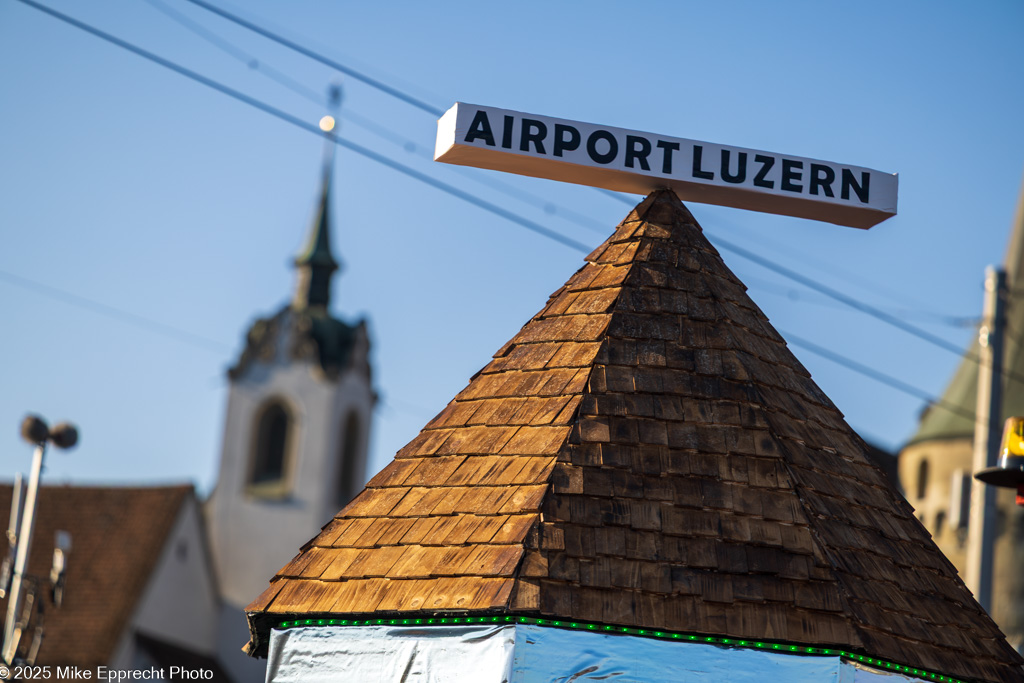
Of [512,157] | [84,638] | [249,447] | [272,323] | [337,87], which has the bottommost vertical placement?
[84,638]

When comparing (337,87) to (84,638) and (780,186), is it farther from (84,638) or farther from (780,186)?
(780,186)

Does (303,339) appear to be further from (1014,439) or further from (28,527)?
(1014,439)

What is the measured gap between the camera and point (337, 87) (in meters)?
57.0

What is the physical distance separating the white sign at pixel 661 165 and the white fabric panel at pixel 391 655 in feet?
10.0

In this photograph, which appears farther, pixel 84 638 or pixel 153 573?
pixel 153 573

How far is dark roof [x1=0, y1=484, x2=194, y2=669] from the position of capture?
143ft

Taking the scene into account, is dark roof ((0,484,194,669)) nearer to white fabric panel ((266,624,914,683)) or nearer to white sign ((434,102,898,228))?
white sign ((434,102,898,228))

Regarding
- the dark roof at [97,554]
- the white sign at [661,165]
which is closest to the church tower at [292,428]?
the dark roof at [97,554]

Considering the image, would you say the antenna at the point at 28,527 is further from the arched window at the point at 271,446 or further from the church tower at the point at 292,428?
the arched window at the point at 271,446

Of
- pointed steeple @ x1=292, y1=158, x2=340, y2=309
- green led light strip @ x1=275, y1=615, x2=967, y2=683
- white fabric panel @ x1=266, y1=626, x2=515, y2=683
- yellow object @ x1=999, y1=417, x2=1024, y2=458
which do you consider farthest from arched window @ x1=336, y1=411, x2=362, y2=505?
green led light strip @ x1=275, y1=615, x2=967, y2=683

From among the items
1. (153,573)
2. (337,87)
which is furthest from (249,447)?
(337,87)

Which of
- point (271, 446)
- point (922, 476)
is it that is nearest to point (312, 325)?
point (271, 446)

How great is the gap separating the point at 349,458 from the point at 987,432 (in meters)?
41.3

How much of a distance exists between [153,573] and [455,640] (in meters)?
40.8
